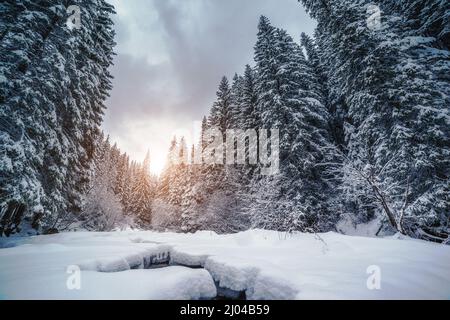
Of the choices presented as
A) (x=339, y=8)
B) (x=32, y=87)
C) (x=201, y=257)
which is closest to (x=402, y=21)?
(x=339, y=8)

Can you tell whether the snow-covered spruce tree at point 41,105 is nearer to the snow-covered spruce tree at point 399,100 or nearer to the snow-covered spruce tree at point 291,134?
the snow-covered spruce tree at point 291,134

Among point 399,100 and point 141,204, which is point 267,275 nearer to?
point 399,100

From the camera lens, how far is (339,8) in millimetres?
13430

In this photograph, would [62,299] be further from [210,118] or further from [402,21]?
[210,118]

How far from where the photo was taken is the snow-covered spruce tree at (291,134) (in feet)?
46.0

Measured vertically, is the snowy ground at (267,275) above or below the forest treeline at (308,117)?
below

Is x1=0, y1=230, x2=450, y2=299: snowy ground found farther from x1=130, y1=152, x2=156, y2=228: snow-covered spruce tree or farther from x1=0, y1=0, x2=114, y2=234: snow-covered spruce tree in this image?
x1=130, y1=152, x2=156, y2=228: snow-covered spruce tree

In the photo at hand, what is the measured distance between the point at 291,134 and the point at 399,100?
6.07 meters

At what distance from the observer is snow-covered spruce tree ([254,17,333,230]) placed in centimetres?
1402

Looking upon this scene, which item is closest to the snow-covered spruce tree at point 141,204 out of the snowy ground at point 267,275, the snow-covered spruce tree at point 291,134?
the snow-covered spruce tree at point 291,134

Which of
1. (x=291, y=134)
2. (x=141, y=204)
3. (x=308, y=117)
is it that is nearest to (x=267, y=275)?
(x=291, y=134)

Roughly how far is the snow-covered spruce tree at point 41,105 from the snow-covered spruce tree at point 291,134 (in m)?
10.9

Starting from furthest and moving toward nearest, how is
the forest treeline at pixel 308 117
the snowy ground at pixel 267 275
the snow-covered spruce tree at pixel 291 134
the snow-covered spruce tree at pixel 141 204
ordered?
the snow-covered spruce tree at pixel 141 204 < the snow-covered spruce tree at pixel 291 134 < the forest treeline at pixel 308 117 < the snowy ground at pixel 267 275

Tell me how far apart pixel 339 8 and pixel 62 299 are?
56.0 feet
